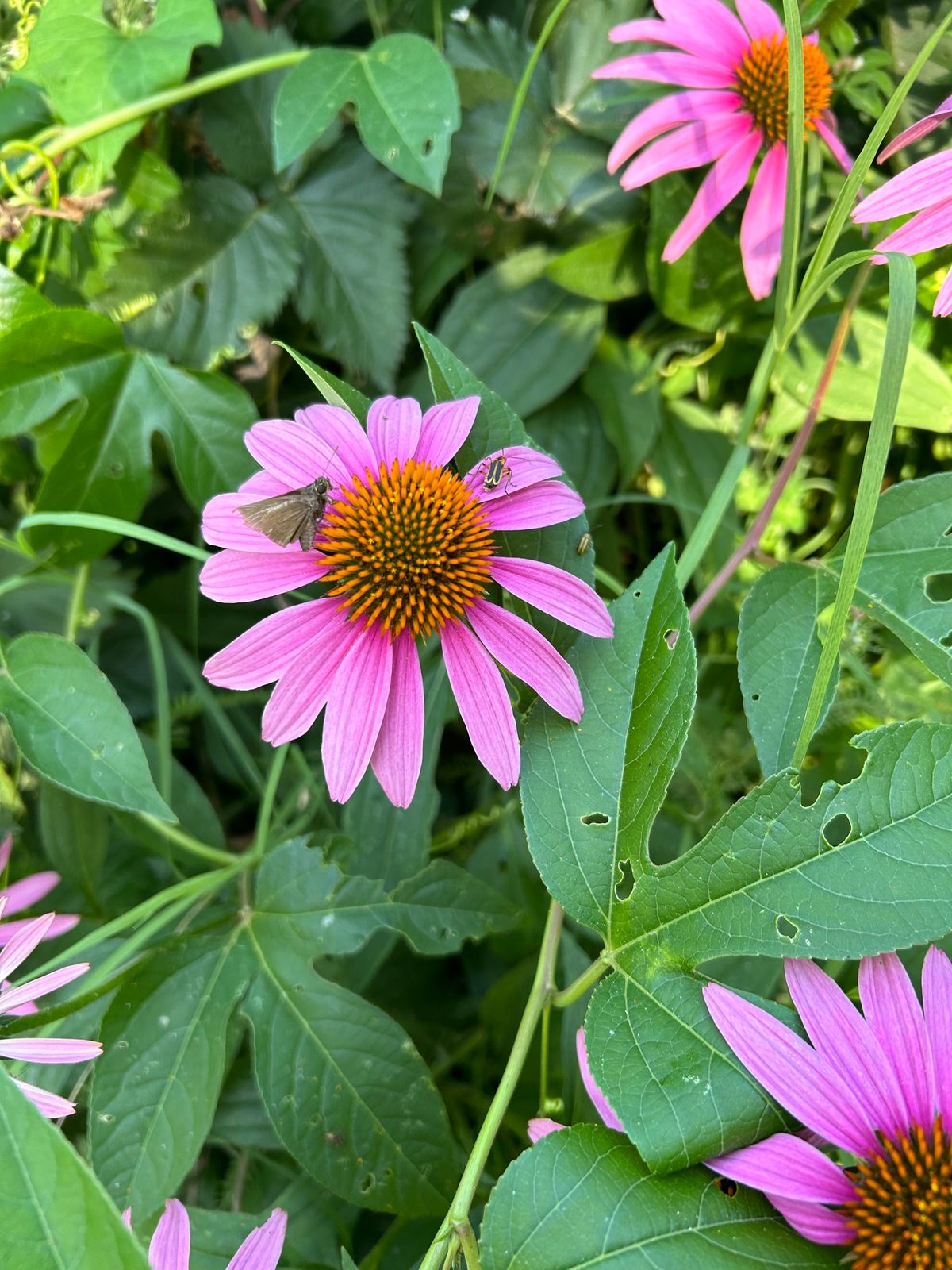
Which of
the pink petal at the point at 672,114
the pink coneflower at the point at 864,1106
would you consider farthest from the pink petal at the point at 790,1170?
the pink petal at the point at 672,114

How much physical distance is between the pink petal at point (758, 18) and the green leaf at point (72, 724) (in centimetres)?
87

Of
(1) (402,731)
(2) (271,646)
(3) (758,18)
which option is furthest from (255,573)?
(3) (758,18)

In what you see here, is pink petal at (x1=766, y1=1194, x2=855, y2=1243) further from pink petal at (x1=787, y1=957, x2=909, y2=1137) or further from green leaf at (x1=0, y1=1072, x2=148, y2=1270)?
green leaf at (x1=0, y1=1072, x2=148, y2=1270)

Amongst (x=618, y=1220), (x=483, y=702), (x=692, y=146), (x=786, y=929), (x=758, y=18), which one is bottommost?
(x=618, y=1220)

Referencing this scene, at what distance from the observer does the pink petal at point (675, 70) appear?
33.5 inches

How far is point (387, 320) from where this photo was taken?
1021mm

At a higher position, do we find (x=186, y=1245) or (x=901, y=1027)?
(x=901, y=1027)

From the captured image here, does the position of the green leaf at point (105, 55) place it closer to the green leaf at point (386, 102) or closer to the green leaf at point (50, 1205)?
the green leaf at point (386, 102)

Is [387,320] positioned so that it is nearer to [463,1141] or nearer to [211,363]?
[211,363]

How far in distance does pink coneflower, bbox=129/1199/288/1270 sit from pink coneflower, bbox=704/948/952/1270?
1.05 ft

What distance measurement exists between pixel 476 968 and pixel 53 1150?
2.41 ft

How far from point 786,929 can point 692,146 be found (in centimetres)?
73

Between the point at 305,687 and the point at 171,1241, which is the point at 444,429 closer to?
the point at 305,687

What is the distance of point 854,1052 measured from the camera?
582mm
